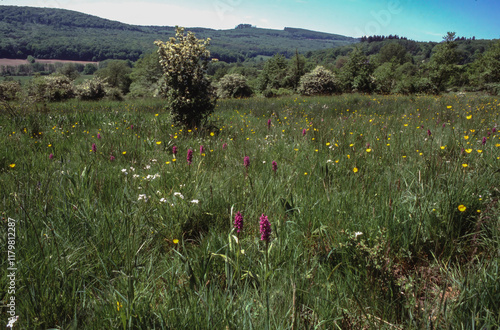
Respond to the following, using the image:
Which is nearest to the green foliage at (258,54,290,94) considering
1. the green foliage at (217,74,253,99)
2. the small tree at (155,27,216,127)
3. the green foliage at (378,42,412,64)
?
the green foliage at (217,74,253,99)

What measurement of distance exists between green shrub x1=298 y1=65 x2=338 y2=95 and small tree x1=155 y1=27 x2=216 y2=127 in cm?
2825

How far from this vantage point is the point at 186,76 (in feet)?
20.2

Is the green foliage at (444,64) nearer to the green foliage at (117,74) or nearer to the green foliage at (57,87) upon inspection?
the green foliage at (57,87)

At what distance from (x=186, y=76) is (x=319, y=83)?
1151 inches

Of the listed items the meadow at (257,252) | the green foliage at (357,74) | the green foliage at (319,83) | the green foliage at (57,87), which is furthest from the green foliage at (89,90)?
the green foliage at (357,74)

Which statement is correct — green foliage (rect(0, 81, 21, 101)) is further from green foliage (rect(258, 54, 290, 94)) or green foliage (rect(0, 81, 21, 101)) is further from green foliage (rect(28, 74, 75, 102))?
green foliage (rect(258, 54, 290, 94))

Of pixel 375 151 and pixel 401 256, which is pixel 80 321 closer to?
pixel 401 256

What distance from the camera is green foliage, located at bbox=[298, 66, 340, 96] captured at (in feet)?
106

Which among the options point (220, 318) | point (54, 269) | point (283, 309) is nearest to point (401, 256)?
point (283, 309)

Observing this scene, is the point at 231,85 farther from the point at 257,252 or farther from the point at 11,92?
the point at 257,252

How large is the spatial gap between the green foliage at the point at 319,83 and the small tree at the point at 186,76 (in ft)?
92.2

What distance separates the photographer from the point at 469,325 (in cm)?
111

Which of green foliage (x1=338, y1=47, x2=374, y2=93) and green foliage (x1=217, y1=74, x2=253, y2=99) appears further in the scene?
green foliage (x1=217, y1=74, x2=253, y2=99)

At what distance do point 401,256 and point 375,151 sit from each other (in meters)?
2.26
